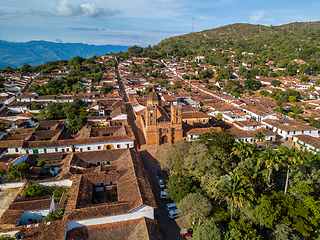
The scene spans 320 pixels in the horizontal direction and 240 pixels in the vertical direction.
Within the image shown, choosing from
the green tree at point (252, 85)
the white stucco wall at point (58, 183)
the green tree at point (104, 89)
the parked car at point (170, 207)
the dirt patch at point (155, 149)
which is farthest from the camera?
the green tree at point (252, 85)

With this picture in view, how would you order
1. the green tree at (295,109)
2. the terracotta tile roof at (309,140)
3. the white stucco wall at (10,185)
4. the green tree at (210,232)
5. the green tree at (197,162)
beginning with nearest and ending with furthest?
1. the green tree at (210,232)
2. the green tree at (197,162)
3. the white stucco wall at (10,185)
4. the terracotta tile roof at (309,140)
5. the green tree at (295,109)

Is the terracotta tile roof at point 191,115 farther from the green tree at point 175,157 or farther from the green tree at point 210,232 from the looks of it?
the green tree at point 210,232

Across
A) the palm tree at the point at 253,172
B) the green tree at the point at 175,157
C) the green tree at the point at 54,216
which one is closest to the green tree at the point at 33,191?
the green tree at the point at 54,216

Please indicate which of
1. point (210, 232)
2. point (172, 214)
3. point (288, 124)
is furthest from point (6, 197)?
point (288, 124)

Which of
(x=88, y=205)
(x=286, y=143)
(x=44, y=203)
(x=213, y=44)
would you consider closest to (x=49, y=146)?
(x=44, y=203)

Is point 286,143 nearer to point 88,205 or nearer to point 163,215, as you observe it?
point 163,215

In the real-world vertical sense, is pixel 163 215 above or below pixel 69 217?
below

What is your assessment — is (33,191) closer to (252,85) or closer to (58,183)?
(58,183)
